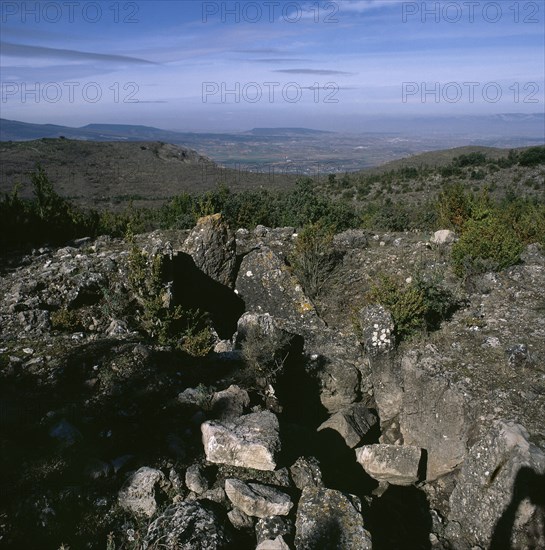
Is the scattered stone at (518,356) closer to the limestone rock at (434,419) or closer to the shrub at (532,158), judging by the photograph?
the limestone rock at (434,419)

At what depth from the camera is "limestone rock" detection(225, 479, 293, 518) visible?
450 cm

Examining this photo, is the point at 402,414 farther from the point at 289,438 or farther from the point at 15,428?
the point at 15,428

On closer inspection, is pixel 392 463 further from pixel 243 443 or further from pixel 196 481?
pixel 196 481

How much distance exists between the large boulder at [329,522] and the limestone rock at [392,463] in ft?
4.27

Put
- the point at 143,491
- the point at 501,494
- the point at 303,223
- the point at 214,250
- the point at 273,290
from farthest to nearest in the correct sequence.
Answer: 1. the point at 303,223
2. the point at 214,250
3. the point at 273,290
4. the point at 501,494
5. the point at 143,491

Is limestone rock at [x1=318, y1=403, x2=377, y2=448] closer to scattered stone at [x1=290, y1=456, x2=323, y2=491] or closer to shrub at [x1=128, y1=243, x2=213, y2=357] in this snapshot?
scattered stone at [x1=290, y1=456, x2=323, y2=491]

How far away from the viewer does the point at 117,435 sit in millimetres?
5344

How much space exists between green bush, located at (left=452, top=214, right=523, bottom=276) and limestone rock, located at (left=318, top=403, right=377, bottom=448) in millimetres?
4427

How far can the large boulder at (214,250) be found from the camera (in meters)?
10.4

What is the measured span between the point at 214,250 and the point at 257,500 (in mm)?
6790

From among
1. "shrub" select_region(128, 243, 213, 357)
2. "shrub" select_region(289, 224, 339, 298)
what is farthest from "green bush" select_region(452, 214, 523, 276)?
"shrub" select_region(128, 243, 213, 357)

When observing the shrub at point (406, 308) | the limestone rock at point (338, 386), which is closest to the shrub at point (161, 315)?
the limestone rock at point (338, 386)

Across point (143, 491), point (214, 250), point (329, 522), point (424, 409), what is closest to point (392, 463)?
point (424, 409)

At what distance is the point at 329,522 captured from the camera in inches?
169
